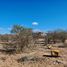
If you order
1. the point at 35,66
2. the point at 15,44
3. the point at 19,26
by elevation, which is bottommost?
the point at 35,66

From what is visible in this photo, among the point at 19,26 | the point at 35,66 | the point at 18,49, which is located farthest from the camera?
the point at 19,26

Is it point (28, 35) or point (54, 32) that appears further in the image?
point (54, 32)

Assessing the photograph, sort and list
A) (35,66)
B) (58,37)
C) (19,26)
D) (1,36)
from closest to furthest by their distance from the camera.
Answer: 1. (35,66)
2. (19,26)
3. (58,37)
4. (1,36)

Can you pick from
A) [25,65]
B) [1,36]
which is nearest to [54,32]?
[1,36]

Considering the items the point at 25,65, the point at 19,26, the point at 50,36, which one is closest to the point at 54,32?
the point at 50,36

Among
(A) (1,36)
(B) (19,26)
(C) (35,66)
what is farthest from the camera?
(A) (1,36)

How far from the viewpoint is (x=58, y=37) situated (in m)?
50.1

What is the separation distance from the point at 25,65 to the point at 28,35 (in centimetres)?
1255

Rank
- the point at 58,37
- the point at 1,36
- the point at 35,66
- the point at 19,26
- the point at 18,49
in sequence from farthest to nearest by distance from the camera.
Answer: the point at 1,36 → the point at 58,37 → the point at 19,26 → the point at 18,49 → the point at 35,66

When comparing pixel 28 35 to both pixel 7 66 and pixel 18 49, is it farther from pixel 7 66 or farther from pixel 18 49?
pixel 7 66

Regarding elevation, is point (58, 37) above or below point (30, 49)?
above

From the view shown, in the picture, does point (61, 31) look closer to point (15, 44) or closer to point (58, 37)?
point (58, 37)

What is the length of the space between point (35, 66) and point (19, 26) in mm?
14858

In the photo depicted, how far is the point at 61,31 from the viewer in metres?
51.9
